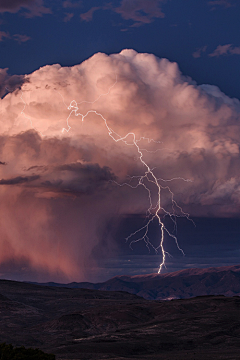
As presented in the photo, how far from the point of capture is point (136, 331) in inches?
4272

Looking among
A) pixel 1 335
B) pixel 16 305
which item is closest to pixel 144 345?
pixel 1 335

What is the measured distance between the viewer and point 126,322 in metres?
127

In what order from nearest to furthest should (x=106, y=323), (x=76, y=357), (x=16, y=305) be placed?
(x=76, y=357) → (x=106, y=323) → (x=16, y=305)

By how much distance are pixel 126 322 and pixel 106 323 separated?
5896 millimetres

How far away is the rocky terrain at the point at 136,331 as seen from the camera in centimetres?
8481

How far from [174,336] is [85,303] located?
3737 inches

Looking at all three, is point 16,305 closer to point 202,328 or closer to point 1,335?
point 1,335

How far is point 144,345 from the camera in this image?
93.6 m

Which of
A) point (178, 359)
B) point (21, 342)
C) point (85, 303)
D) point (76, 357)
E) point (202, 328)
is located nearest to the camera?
point (178, 359)

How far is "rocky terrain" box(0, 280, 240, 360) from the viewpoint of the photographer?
278ft

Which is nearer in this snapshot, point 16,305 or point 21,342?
point 21,342

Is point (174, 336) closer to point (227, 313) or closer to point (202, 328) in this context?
point (202, 328)

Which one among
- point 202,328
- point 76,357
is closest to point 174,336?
point 202,328

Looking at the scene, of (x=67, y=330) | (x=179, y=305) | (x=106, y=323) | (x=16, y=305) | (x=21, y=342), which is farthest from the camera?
(x=16, y=305)
